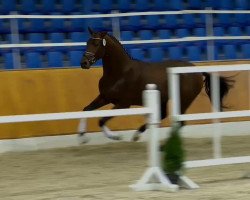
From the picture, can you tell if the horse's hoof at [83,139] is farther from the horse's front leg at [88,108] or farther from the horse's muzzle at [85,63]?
the horse's muzzle at [85,63]

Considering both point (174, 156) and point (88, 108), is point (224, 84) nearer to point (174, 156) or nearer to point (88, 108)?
point (88, 108)

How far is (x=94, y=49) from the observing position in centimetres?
970

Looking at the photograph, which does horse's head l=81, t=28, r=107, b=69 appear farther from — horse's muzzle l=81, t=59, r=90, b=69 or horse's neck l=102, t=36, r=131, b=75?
horse's neck l=102, t=36, r=131, b=75

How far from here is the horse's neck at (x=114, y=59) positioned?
992 cm

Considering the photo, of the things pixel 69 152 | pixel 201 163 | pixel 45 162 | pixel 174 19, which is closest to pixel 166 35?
pixel 174 19

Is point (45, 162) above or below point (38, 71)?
below

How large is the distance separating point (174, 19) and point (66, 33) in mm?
2526

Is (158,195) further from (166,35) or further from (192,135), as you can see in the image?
(166,35)

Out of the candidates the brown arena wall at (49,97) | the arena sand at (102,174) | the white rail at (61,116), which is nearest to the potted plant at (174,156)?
the arena sand at (102,174)

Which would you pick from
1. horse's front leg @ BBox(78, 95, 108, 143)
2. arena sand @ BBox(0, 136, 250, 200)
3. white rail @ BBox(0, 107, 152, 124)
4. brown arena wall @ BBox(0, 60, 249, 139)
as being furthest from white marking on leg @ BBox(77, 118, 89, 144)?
white rail @ BBox(0, 107, 152, 124)

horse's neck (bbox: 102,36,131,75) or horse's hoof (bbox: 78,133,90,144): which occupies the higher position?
horse's neck (bbox: 102,36,131,75)

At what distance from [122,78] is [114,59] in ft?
1.14

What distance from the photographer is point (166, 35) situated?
1287 centimetres

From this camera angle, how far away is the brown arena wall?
1020 cm
